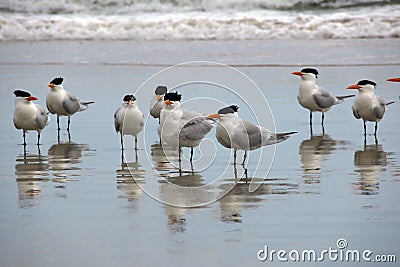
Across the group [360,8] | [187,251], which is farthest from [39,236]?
[360,8]

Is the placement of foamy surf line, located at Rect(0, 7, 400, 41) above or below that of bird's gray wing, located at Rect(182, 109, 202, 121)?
above

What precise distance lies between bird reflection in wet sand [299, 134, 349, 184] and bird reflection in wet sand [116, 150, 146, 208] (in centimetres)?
135

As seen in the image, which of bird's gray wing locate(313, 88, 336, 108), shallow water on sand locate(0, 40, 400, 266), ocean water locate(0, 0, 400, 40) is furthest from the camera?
ocean water locate(0, 0, 400, 40)

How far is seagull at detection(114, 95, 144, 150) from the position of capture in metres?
8.27

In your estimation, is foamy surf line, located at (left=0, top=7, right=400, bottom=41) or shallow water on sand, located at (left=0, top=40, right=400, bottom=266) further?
foamy surf line, located at (left=0, top=7, right=400, bottom=41)

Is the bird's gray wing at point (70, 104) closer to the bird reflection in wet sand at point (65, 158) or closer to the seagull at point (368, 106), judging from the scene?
the bird reflection in wet sand at point (65, 158)

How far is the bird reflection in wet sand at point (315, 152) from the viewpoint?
695 centimetres

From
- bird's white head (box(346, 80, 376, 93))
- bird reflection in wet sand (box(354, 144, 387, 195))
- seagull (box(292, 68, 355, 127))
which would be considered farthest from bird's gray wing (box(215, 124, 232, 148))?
seagull (box(292, 68, 355, 127))

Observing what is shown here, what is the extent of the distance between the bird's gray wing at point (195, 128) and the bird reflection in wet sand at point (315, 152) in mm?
929

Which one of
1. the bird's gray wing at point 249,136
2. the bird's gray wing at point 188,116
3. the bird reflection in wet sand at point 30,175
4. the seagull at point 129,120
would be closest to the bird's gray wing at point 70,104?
the seagull at point 129,120

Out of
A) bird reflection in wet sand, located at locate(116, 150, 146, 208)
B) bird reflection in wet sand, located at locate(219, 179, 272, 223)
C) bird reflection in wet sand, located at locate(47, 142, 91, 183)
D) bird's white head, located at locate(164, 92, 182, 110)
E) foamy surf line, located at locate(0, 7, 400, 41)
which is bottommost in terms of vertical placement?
bird reflection in wet sand, located at locate(219, 179, 272, 223)

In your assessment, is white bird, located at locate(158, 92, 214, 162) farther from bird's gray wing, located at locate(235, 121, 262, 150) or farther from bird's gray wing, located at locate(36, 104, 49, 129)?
bird's gray wing, located at locate(36, 104, 49, 129)

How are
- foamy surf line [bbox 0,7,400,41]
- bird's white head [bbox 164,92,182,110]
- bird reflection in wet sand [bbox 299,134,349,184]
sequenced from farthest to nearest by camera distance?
foamy surf line [bbox 0,7,400,41] → bird's white head [bbox 164,92,182,110] → bird reflection in wet sand [bbox 299,134,349,184]

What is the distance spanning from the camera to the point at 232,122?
718 centimetres
